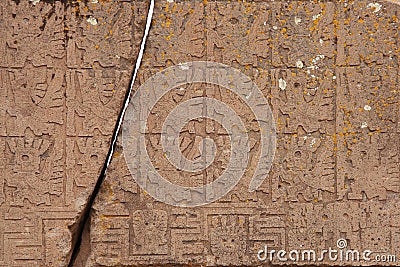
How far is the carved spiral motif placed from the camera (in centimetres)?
316

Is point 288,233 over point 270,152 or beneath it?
beneath

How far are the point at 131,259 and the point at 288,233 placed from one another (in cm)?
82

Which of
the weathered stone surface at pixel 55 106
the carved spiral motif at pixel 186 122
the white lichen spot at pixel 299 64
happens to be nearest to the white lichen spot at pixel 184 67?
the carved spiral motif at pixel 186 122

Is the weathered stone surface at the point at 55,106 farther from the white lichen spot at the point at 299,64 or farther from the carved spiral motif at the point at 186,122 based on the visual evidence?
the white lichen spot at the point at 299,64

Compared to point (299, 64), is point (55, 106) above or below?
below

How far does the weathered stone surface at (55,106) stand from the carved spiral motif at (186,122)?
0.45 ft

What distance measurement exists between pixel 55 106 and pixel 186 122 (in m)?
0.67

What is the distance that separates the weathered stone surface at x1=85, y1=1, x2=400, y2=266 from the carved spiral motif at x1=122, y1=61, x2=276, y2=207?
0.03m

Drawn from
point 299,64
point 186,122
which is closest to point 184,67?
point 186,122

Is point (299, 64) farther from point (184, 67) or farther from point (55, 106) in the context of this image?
point (55, 106)

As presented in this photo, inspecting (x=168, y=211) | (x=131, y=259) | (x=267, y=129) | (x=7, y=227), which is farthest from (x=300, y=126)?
(x=7, y=227)

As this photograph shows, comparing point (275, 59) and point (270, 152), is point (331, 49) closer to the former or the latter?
point (275, 59)

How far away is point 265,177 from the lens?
10.5 ft

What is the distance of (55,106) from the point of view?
313 cm
